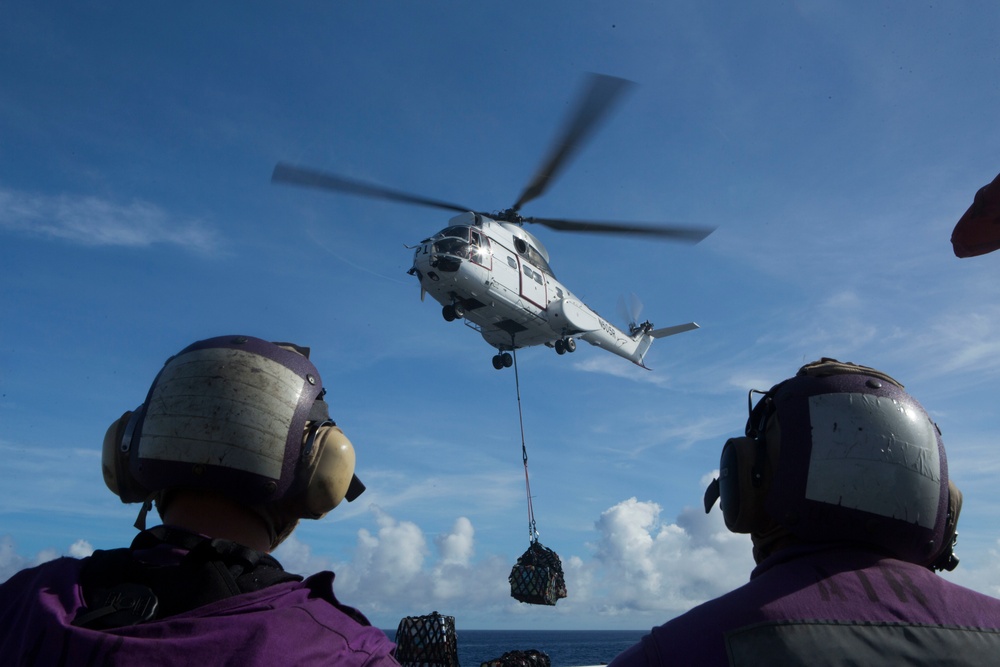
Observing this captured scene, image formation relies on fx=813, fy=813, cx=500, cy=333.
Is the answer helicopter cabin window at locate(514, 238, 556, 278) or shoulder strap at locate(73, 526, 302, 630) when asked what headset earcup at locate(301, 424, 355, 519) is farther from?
helicopter cabin window at locate(514, 238, 556, 278)

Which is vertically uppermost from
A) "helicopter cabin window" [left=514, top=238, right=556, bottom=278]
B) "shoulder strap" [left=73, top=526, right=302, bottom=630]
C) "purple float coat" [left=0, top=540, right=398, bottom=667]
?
"helicopter cabin window" [left=514, top=238, right=556, bottom=278]

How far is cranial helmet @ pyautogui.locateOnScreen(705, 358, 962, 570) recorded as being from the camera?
2.48 metres

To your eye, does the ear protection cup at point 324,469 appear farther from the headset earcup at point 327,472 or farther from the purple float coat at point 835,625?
the purple float coat at point 835,625

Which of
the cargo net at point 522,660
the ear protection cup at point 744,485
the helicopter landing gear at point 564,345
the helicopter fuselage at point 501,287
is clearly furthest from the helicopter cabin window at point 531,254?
the ear protection cup at point 744,485

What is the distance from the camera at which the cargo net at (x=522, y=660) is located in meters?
6.28

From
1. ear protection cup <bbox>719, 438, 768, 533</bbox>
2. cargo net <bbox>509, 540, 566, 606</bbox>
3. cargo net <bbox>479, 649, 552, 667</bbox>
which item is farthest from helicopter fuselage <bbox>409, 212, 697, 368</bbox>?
ear protection cup <bbox>719, 438, 768, 533</bbox>

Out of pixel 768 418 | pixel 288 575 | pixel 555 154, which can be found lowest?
pixel 288 575

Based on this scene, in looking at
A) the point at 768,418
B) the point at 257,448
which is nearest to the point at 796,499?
the point at 768,418

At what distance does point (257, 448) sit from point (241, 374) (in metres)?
0.23

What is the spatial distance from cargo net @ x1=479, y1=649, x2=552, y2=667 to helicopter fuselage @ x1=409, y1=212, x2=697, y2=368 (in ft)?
45.9

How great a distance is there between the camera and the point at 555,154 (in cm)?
1988

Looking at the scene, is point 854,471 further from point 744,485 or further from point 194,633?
point 194,633

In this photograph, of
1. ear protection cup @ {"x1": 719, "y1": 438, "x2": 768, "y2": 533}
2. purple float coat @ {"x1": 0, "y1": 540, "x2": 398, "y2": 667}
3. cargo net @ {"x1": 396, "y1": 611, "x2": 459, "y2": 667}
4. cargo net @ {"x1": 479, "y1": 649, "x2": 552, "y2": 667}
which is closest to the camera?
purple float coat @ {"x1": 0, "y1": 540, "x2": 398, "y2": 667}

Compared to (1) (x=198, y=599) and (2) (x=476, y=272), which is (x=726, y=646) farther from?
(2) (x=476, y=272)
